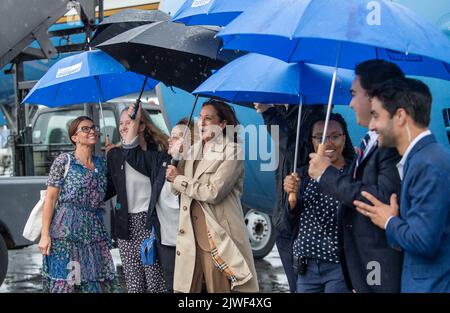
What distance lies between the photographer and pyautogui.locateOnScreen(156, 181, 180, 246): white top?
5215mm

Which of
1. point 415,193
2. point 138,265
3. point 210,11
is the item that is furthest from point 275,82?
point 138,265

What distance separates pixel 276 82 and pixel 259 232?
17.4ft

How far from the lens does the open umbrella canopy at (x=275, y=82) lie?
4285 millimetres

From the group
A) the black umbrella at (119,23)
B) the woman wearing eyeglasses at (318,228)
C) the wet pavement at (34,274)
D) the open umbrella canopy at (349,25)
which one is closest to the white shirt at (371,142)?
the open umbrella canopy at (349,25)

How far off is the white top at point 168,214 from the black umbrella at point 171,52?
81cm

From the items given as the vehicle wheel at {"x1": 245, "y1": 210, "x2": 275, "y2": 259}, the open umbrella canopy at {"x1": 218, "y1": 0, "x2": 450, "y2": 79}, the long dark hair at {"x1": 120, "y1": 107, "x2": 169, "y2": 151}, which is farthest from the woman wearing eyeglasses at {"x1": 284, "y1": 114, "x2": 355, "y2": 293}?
the vehicle wheel at {"x1": 245, "y1": 210, "x2": 275, "y2": 259}

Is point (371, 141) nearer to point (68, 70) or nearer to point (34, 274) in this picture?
point (68, 70)

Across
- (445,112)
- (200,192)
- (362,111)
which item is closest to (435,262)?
(362,111)

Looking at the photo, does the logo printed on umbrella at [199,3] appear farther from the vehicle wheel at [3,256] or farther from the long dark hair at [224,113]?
the vehicle wheel at [3,256]

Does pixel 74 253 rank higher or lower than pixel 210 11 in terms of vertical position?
lower

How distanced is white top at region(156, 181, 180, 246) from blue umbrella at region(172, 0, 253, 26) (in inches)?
47.3

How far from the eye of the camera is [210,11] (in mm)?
4441

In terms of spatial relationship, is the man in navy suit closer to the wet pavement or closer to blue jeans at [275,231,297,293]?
blue jeans at [275,231,297,293]

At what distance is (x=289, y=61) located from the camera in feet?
13.6
